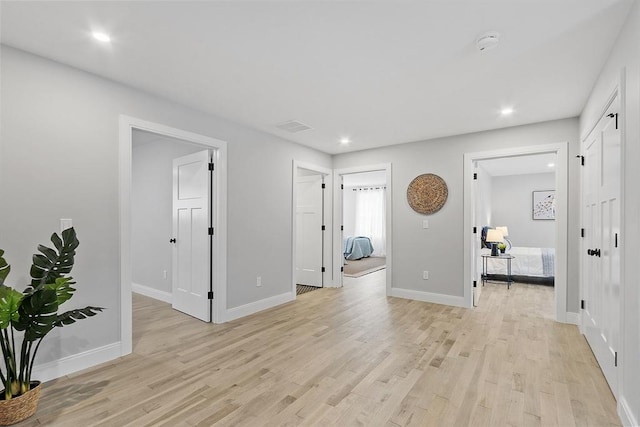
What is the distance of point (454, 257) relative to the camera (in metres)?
4.33

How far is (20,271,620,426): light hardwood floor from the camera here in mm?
1900

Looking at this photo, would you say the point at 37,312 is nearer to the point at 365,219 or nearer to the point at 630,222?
the point at 630,222

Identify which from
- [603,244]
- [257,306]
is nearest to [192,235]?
[257,306]

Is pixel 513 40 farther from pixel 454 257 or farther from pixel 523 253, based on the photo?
pixel 523 253

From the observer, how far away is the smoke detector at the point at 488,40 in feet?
6.50

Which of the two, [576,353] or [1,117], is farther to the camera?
[576,353]

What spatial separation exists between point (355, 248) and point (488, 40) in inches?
283

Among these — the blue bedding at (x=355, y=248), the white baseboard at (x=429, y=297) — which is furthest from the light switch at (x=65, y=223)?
the blue bedding at (x=355, y=248)

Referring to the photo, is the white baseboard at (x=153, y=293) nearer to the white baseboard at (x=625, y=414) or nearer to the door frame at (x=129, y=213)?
the door frame at (x=129, y=213)

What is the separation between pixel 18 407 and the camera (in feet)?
5.89

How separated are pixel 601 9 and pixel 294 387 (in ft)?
10.0

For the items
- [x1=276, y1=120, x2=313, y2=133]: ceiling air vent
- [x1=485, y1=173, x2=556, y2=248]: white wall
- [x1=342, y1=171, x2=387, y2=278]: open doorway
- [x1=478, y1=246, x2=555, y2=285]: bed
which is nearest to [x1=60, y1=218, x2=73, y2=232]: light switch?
[x1=276, y1=120, x2=313, y2=133]: ceiling air vent

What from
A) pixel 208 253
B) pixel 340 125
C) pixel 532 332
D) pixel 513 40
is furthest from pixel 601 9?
pixel 208 253

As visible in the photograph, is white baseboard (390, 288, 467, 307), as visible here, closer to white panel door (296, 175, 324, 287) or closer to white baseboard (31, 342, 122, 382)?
white panel door (296, 175, 324, 287)
